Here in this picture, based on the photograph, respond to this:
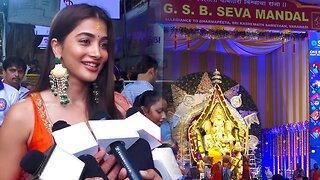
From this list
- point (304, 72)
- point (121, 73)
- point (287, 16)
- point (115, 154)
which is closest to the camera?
point (115, 154)

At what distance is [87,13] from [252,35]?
783 centimetres

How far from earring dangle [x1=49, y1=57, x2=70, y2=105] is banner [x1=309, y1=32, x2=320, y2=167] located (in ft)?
26.4

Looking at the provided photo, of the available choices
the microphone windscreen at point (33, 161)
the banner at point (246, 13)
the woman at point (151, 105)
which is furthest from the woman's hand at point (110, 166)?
the banner at point (246, 13)

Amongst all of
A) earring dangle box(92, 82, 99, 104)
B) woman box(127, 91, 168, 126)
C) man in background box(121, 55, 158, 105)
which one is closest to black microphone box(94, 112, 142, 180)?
earring dangle box(92, 82, 99, 104)

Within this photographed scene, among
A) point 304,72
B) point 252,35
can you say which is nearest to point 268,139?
point 304,72

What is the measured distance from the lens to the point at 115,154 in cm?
125

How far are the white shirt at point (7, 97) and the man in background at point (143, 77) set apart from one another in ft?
2.30

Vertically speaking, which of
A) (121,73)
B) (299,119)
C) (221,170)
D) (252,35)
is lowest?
(221,170)

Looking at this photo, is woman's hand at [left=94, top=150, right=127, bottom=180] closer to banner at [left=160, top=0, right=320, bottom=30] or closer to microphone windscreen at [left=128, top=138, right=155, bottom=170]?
microphone windscreen at [left=128, top=138, right=155, bottom=170]

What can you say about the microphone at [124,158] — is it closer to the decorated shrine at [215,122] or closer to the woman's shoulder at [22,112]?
the woman's shoulder at [22,112]

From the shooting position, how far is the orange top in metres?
1.57

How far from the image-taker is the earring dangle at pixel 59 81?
63.3 inches

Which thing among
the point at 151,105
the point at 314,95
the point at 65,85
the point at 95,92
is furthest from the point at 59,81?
the point at 314,95

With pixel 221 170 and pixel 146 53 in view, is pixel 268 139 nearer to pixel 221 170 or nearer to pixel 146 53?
pixel 221 170
